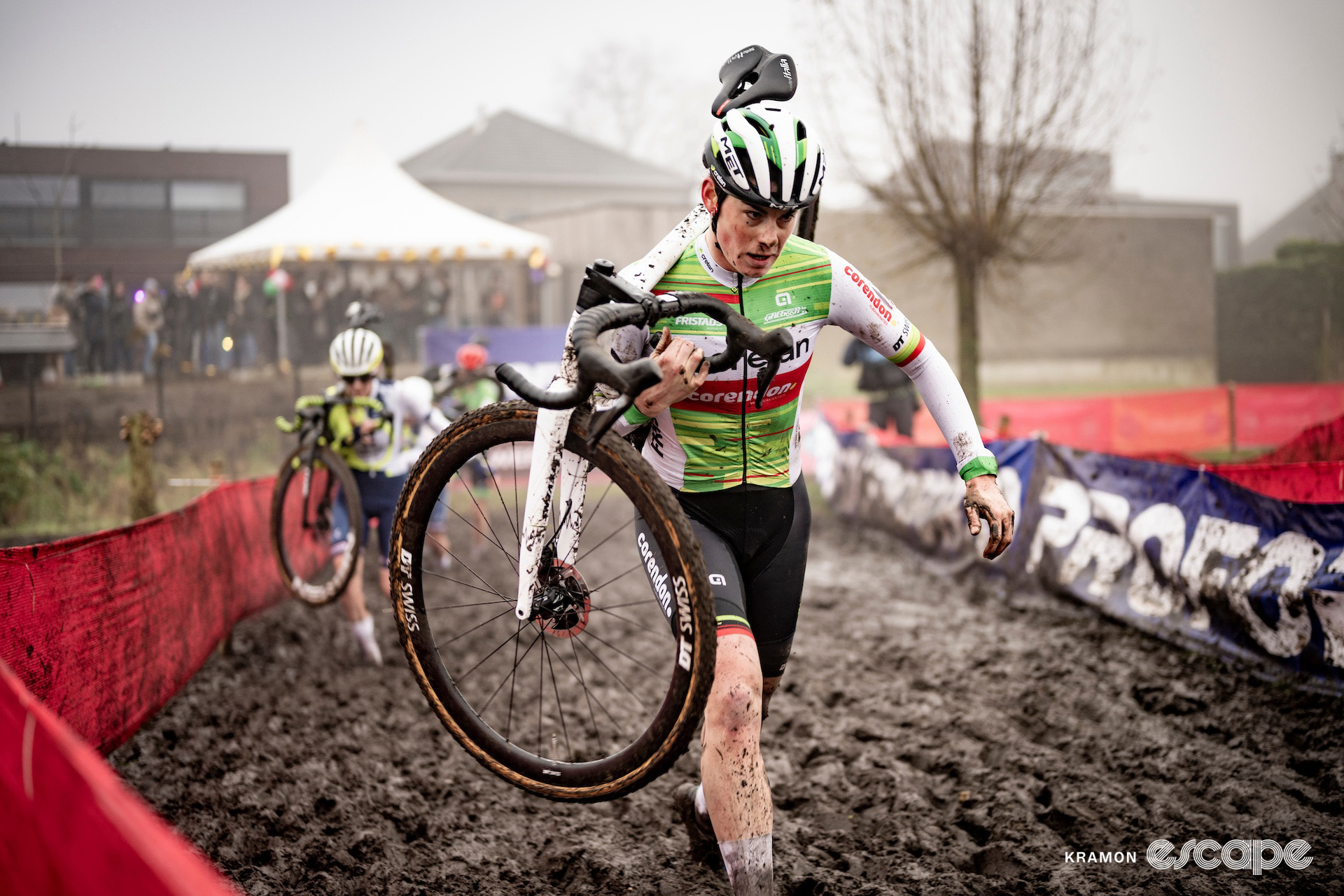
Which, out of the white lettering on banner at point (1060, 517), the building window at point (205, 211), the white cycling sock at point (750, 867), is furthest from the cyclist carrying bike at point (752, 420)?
the building window at point (205, 211)

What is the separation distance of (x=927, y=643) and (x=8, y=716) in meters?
6.43

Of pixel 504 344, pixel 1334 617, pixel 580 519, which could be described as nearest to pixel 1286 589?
pixel 1334 617

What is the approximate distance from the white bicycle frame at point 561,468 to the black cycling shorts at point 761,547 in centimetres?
26

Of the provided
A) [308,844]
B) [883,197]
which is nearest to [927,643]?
[308,844]

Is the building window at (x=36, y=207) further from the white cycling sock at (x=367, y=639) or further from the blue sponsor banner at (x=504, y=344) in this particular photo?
the white cycling sock at (x=367, y=639)

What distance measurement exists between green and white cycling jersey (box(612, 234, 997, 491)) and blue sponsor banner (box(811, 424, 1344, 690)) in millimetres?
3369

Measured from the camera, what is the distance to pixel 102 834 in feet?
5.35

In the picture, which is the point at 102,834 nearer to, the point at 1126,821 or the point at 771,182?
the point at 771,182

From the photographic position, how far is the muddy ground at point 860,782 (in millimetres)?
3820

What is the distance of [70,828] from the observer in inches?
69.1

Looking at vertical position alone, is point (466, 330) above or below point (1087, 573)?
above

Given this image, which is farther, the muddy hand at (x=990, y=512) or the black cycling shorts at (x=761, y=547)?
the black cycling shorts at (x=761, y=547)

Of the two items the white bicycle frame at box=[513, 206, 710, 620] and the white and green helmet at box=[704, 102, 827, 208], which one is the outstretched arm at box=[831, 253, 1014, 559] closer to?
the white and green helmet at box=[704, 102, 827, 208]

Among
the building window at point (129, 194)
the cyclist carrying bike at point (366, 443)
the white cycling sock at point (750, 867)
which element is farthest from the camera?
the building window at point (129, 194)
